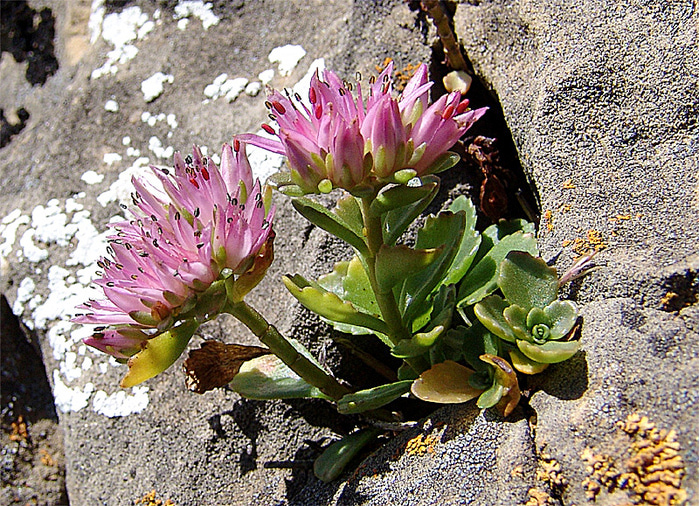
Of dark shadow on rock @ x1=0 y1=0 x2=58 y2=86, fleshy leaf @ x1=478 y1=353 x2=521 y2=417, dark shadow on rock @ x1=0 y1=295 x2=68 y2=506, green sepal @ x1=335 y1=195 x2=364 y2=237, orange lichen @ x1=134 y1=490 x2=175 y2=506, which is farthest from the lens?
dark shadow on rock @ x1=0 y1=0 x2=58 y2=86

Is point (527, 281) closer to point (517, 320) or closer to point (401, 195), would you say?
point (517, 320)

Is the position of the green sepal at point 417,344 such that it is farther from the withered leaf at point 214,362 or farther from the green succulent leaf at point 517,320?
the withered leaf at point 214,362

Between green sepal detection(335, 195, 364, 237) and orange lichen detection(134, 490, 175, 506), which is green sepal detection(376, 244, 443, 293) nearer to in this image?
green sepal detection(335, 195, 364, 237)

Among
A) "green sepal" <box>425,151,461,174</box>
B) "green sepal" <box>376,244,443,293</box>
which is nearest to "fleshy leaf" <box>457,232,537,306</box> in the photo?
"green sepal" <box>376,244,443,293</box>

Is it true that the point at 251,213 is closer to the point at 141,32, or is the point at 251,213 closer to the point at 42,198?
the point at 42,198

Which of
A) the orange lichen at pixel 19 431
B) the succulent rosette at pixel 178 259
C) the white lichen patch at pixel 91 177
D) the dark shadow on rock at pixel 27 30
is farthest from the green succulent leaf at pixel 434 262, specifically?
the dark shadow on rock at pixel 27 30

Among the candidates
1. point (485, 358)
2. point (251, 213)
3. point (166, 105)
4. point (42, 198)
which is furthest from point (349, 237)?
point (42, 198)
